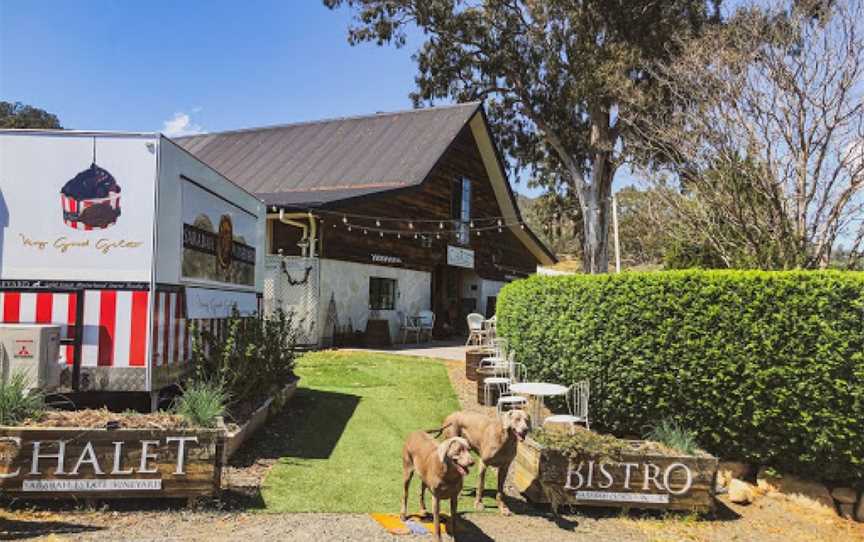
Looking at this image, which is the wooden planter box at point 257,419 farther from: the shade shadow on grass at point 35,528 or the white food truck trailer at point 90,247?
the shade shadow on grass at point 35,528

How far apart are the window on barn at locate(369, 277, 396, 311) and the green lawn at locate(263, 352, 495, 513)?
4.82 metres

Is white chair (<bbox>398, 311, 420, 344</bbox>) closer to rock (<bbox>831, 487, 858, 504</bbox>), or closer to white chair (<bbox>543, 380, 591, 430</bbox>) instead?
white chair (<bbox>543, 380, 591, 430</bbox>)

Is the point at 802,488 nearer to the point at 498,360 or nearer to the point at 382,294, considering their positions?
the point at 498,360

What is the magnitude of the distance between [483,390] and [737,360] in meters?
4.14

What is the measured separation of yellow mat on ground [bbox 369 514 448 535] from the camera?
181 inches

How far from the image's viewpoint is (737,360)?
6.25 metres

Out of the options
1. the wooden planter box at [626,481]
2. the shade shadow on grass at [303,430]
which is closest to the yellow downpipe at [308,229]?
the shade shadow on grass at [303,430]

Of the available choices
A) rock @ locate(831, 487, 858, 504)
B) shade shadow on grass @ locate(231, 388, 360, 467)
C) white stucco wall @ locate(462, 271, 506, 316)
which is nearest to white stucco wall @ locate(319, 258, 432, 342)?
white stucco wall @ locate(462, 271, 506, 316)

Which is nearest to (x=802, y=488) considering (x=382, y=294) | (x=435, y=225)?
(x=382, y=294)

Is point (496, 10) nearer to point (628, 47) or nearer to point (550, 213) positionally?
point (628, 47)

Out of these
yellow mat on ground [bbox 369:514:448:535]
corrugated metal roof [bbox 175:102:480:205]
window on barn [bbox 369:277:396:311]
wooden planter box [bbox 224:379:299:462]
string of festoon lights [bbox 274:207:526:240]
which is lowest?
yellow mat on ground [bbox 369:514:448:535]

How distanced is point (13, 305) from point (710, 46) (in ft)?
46.9

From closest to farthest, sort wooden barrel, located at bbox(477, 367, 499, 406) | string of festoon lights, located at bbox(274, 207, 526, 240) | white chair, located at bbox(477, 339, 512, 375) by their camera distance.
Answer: wooden barrel, located at bbox(477, 367, 499, 406) → white chair, located at bbox(477, 339, 512, 375) → string of festoon lights, located at bbox(274, 207, 526, 240)

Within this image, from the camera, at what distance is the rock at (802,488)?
20.1ft
